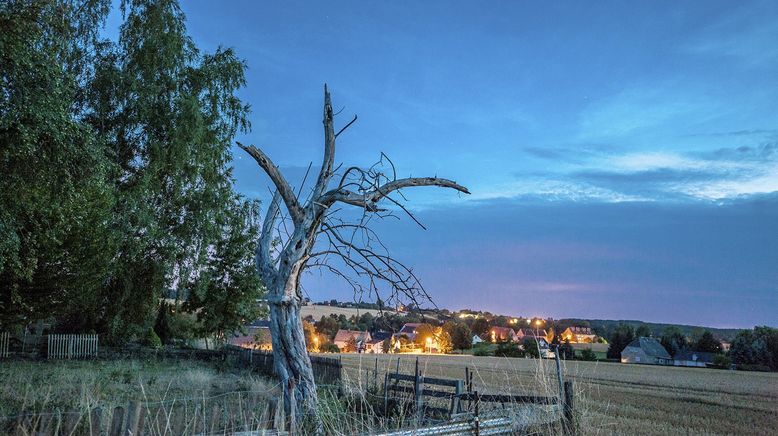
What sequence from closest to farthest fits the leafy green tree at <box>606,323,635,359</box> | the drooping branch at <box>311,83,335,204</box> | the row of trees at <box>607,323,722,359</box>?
the drooping branch at <box>311,83,335,204</box> < the row of trees at <box>607,323,722,359</box> < the leafy green tree at <box>606,323,635,359</box>

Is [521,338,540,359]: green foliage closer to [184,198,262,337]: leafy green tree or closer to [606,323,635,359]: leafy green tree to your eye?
[184,198,262,337]: leafy green tree

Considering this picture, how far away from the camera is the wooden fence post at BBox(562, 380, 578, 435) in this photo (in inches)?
300

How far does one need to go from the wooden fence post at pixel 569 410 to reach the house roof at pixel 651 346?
7651cm

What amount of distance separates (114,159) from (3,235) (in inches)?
395

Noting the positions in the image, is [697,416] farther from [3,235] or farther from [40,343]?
[40,343]

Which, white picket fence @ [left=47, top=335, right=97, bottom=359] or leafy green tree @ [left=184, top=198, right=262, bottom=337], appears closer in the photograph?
white picket fence @ [left=47, top=335, right=97, bottom=359]

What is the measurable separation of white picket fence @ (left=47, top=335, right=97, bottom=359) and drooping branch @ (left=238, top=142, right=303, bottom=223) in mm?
25680

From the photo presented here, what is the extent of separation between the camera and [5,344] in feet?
91.5

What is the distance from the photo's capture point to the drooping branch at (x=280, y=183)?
23.9 ft

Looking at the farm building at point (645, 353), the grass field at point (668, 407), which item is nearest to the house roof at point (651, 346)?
the farm building at point (645, 353)

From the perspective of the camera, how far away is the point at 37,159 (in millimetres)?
10125

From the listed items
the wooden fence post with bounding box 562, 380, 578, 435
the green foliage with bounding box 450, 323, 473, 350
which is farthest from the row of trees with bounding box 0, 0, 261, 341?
the green foliage with bounding box 450, 323, 473, 350

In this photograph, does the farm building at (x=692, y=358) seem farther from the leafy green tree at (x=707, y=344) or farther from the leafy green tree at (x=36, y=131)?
the leafy green tree at (x=36, y=131)

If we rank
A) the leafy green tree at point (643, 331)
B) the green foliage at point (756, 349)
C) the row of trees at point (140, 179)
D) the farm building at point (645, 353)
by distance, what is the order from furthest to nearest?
the leafy green tree at point (643, 331) → the farm building at point (645, 353) → the green foliage at point (756, 349) → the row of trees at point (140, 179)
